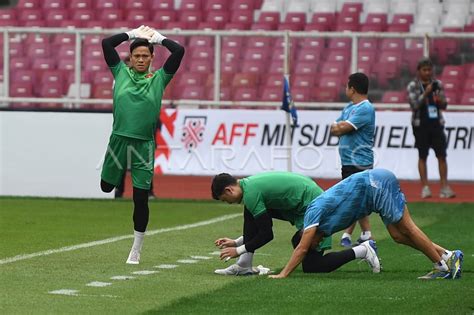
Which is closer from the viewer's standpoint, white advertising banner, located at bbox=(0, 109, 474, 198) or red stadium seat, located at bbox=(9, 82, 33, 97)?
white advertising banner, located at bbox=(0, 109, 474, 198)

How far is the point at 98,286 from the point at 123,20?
20.9m

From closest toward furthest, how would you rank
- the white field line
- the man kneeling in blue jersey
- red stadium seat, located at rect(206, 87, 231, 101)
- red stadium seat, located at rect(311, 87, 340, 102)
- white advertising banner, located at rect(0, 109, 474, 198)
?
1. the man kneeling in blue jersey
2. the white field line
3. white advertising banner, located at rect(0, 109, 474, 198)
4. red stadium seat, located at rect(311, 87, 340, 102)
5. red stadium seat, located at rect(206, 87, 231, 101)

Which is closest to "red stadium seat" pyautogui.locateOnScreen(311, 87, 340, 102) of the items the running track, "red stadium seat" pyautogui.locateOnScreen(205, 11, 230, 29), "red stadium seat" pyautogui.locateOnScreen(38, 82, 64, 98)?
the running track

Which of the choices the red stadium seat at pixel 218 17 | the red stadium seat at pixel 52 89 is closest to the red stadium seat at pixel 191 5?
the red stadium seat at pixel 218 17

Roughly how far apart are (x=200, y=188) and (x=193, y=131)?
1049 millimetres

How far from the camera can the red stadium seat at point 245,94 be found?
85.1 feet

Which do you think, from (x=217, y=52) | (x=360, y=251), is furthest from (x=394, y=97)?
(x=360, y=251)

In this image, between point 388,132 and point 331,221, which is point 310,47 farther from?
point 331,221

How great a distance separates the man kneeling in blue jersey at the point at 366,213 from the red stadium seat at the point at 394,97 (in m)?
13.4

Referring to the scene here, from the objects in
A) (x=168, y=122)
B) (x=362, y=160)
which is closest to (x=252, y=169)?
(x=168, y=122)

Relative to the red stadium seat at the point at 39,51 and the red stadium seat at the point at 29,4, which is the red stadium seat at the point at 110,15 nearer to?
the red stadium seat at the point at 29,4

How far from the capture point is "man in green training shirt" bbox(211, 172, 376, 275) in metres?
11.9

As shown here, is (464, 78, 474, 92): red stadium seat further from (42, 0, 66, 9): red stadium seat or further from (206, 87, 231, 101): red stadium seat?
(42, 0, 66, 9): red stadium seat

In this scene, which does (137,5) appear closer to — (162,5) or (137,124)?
(162,5)
